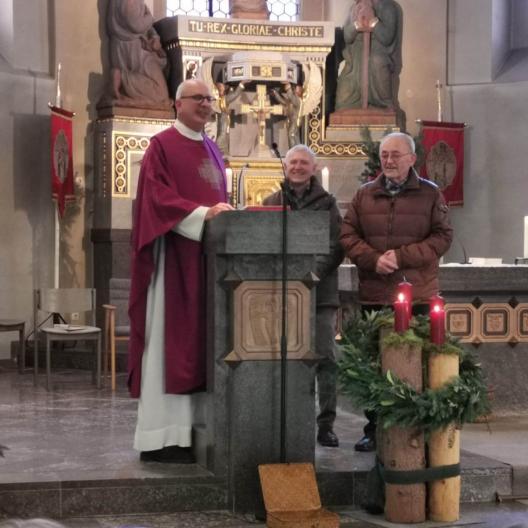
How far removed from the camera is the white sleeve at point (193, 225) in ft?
18.0

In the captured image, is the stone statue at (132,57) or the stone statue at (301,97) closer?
the stone statue at (132,57)

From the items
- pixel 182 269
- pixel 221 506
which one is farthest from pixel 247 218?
pixel 221 506

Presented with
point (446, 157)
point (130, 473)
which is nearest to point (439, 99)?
point (446, 157)

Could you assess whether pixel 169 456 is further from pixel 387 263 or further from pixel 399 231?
pixel 399 231

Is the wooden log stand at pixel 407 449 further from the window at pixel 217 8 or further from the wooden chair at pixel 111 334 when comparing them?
the window at pixel 217 8

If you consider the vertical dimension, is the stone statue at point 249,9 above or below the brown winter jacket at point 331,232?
above

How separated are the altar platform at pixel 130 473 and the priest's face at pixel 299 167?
4.54 feet

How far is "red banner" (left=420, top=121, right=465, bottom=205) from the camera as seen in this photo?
42.9 feet

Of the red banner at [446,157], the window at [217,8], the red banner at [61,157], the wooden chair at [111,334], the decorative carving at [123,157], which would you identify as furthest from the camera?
the window at [217,8]

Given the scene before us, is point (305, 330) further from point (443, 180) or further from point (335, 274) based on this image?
point (443, 180)

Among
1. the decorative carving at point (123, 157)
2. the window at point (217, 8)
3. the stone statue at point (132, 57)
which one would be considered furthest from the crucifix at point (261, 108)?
the window at point (217, 8)

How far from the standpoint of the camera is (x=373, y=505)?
17.5 feet

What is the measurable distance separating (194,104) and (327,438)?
185 centimetres

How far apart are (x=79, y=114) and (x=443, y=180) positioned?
4073mm
